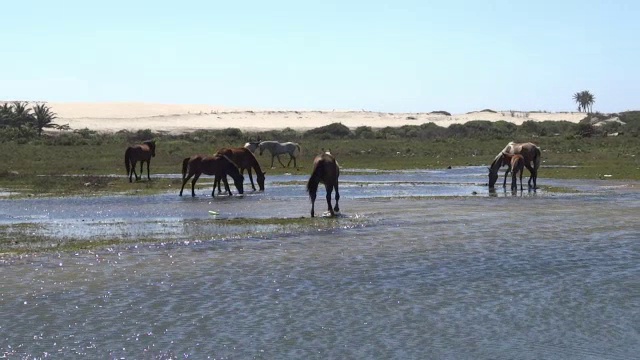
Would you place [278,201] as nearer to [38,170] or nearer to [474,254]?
[474,254]

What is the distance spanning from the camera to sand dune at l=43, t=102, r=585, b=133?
85.9m

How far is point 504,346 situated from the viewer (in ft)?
30.0

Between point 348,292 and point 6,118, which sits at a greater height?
point 6,118

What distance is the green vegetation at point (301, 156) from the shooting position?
29.3 meters

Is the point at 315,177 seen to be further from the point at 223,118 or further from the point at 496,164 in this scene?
the point at 223,118

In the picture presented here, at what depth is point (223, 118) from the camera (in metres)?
98.5

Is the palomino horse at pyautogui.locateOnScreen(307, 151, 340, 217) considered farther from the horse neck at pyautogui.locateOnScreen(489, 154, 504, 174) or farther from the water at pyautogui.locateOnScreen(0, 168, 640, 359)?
the horse neck at pyautogui.locateOnScreen(489, 154, 504, 174)

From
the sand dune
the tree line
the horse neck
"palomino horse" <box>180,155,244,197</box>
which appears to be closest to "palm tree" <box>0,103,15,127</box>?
the tree line

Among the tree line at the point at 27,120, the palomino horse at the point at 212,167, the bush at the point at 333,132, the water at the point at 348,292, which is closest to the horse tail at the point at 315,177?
the water at the point at 348,292

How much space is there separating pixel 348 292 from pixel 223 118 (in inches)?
3452

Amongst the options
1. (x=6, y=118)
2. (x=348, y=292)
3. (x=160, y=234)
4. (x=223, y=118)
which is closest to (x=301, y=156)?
(x=6, y=118)

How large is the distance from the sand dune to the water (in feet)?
189

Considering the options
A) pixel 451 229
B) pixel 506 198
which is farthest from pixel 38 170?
pixel 451 229

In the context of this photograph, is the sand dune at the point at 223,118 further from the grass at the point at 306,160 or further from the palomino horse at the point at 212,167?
the palomino horse at the point at 212,167
